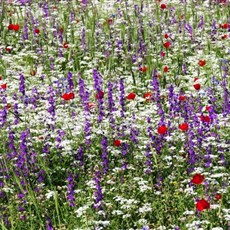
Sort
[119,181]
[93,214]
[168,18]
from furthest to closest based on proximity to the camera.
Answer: [168,18] → [119,181] → [93,214]

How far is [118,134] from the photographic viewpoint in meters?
4.59

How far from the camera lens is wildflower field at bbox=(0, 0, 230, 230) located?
376 centimetres

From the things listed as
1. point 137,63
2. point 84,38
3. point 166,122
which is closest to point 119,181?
point 166,122

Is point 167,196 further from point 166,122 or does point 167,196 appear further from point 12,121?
point 12,121

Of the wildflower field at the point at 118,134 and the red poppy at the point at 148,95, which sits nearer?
the wildflower field at the point at 118,134

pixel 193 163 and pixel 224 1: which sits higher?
pixel 224 1

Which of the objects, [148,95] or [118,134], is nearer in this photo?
[118,134]

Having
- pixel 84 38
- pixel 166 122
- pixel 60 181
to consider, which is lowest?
pixel 60 181

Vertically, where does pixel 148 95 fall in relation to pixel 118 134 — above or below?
above

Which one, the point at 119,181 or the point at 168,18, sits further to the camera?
the point at 168,18

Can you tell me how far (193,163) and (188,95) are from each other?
1402 millimetres

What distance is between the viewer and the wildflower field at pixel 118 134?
12.3 feet

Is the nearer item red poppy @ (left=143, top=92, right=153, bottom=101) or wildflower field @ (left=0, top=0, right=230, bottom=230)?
wildflower field @ (left=0, top=0, right=230, bottom=230)

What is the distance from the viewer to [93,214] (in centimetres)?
364
